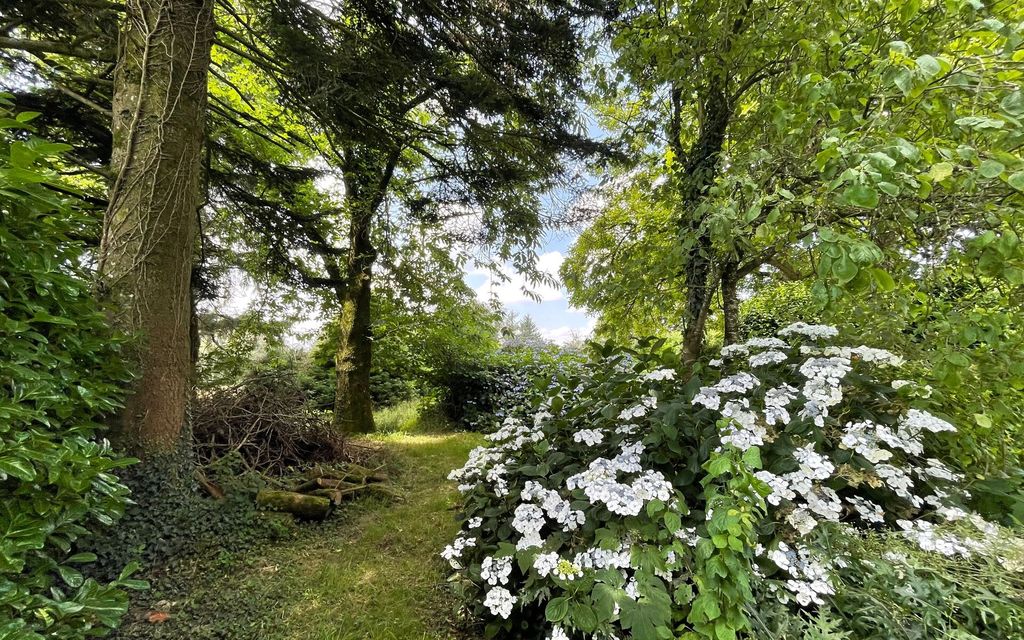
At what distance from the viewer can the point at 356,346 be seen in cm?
602

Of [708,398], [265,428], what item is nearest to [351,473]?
[265,428]

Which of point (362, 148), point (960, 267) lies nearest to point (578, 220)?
point (362, 148)

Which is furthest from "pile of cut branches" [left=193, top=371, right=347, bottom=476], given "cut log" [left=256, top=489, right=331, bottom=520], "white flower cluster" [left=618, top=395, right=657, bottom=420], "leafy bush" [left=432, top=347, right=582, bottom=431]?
"leafy bush" [left=432, top=347, right=582, bottom=431]

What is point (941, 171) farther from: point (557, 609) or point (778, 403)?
point (557, 609)

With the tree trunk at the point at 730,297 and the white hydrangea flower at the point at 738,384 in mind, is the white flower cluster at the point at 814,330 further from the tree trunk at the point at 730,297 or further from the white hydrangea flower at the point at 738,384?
the tree trunk at the point at 730,297

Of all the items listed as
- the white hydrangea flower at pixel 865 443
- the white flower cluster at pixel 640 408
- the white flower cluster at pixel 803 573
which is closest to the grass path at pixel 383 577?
the white flower cluster at pixel 640 408

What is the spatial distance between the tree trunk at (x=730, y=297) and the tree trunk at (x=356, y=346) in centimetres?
A: 466

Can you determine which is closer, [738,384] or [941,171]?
[941,171]

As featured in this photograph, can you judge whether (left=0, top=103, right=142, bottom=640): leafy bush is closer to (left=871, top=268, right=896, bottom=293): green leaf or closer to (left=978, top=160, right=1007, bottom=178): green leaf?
(left=871, top=268, right=896, bottom=293): green leaf

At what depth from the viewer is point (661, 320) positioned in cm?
453

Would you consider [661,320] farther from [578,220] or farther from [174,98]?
[174,98]

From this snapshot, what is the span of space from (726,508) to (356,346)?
18.6 feet

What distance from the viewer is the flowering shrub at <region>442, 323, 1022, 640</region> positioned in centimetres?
130

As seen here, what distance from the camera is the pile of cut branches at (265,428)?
10.9 ft
